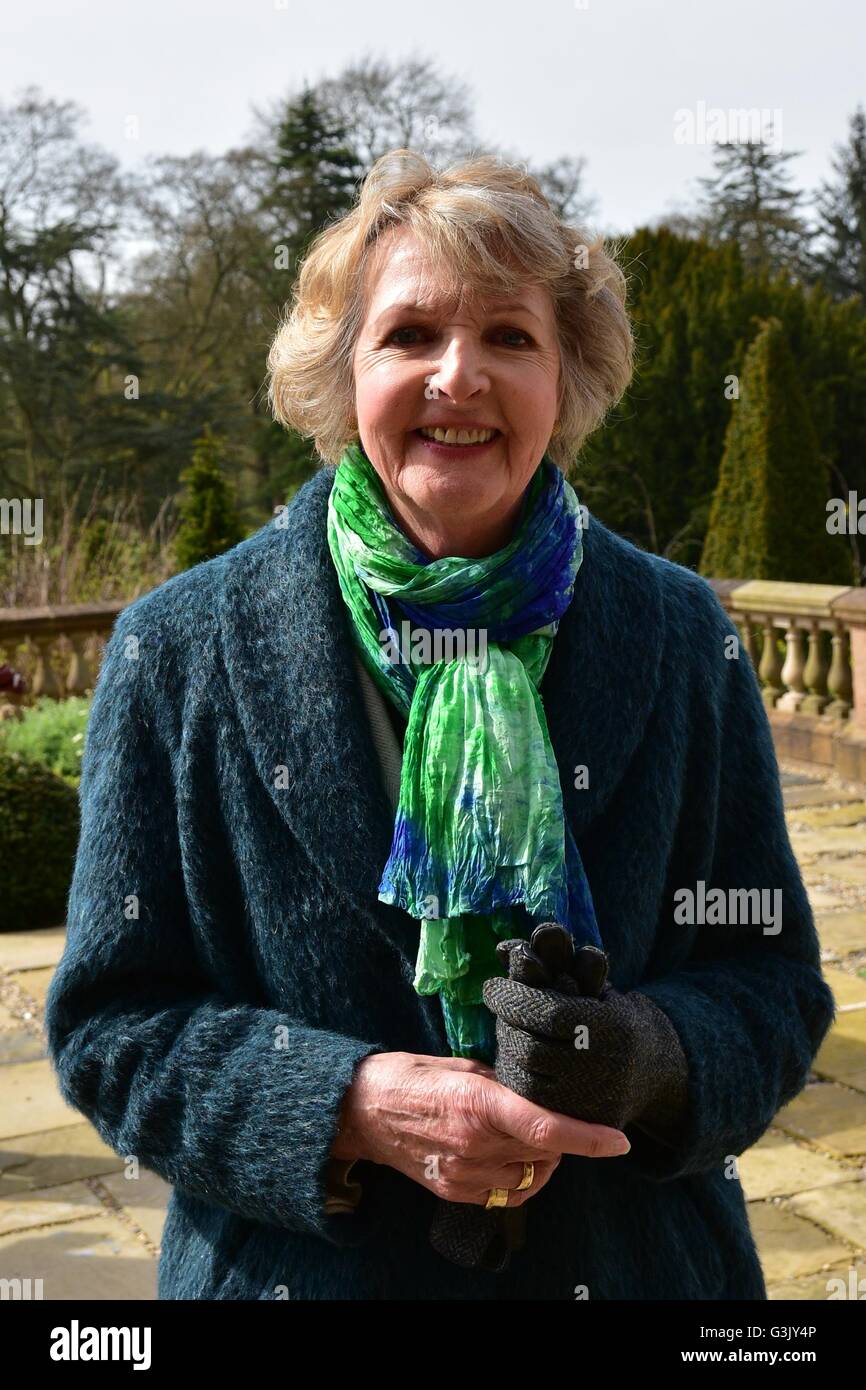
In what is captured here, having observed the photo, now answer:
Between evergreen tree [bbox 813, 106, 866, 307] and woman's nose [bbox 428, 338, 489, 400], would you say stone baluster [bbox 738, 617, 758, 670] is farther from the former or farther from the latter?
evergreen tree [bbox 813, 106, 866, 307]

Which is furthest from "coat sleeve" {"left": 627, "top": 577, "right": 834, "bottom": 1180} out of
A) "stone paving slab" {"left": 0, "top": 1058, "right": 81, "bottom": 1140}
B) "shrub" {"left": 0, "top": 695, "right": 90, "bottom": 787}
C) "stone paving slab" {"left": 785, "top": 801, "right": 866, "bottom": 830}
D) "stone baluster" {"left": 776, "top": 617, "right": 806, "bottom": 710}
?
"stone baluster" {"left": 776, "top": 617, "right": 806, "bottom": 710}

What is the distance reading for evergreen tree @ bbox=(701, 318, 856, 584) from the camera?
39.4 ft

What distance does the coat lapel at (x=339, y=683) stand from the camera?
161 centimetres

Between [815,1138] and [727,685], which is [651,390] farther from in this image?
[727,685]

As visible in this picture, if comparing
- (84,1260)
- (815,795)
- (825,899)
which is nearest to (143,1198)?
(84,1260)

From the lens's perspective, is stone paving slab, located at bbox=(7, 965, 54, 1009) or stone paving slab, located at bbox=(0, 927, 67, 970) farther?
stone paving slab, located at bbox=(0, 927, 67, 970)

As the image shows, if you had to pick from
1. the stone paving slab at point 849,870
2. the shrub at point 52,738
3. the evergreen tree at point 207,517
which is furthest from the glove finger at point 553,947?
the evergreen tree at point 207,517

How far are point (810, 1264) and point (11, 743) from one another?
18.7ft

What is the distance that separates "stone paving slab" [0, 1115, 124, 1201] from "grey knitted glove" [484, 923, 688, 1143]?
2.96 metres

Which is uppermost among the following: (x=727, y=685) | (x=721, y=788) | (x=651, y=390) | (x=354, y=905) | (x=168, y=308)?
(x=168, y=308)

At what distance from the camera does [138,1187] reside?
4066 mm

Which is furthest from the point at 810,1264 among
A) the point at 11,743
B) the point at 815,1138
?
the point at 11,743

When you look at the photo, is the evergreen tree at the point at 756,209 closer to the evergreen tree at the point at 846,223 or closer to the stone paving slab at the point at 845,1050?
the evergreen tree at the point at 846,223
